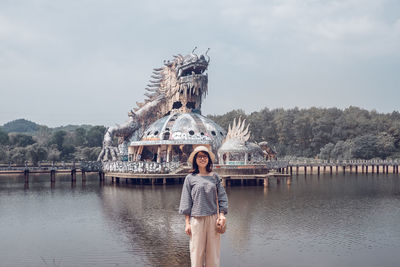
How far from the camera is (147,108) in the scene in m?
54.0

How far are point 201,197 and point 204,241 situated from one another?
83cm

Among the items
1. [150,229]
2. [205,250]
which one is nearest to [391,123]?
[150,229]

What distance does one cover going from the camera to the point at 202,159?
8.22 m

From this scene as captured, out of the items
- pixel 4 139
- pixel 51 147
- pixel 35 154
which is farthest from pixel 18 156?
pixel 4 139

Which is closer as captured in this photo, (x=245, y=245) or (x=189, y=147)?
(x=245, y=245)

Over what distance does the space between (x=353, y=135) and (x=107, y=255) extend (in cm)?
8073

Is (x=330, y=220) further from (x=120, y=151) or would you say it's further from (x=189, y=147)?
(x=120, y=151)

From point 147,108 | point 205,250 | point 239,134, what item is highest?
point 147,108

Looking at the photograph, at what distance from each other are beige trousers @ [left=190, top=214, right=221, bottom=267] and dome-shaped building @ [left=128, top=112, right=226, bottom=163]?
38573 mm

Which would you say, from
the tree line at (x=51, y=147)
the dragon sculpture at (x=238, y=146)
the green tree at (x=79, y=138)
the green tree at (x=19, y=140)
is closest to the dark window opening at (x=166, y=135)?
the dragon sculpture at (x=238, y=146)

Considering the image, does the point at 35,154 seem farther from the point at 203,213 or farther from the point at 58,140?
the point at 203,213

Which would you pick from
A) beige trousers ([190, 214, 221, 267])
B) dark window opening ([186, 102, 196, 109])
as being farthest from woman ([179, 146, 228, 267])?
dark window opening ([186, 102, 196, 109])

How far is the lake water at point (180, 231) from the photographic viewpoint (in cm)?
1503

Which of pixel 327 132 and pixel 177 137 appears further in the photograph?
pixel 327 132
